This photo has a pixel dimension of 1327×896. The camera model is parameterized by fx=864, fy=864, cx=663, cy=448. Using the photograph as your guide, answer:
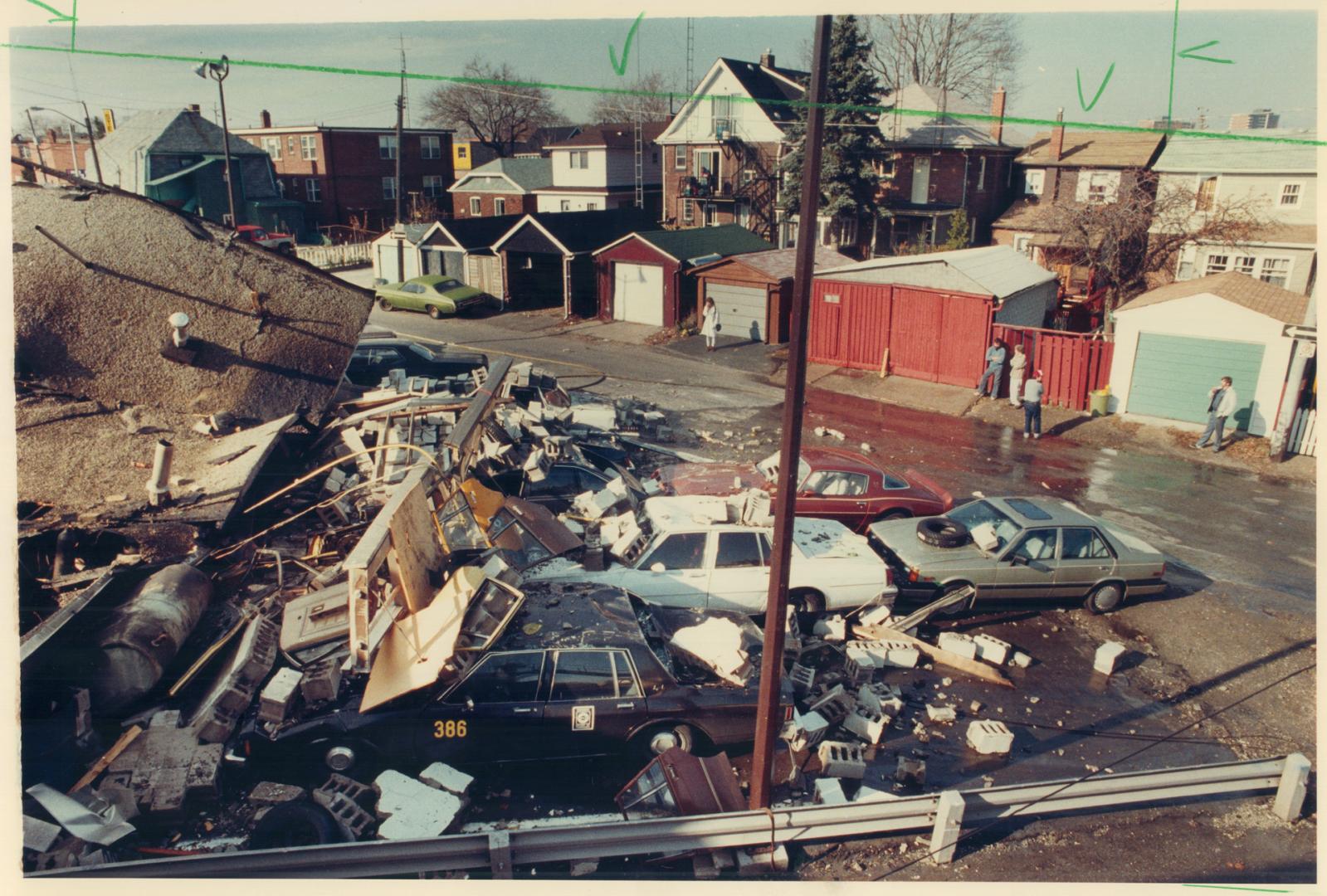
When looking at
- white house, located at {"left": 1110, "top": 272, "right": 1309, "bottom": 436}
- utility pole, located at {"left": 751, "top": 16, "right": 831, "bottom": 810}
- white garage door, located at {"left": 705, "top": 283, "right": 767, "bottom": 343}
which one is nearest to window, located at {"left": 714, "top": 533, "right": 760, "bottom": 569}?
utility pole, located at {"left": 751, "top": 16, "right": 831, "bottom": 810}

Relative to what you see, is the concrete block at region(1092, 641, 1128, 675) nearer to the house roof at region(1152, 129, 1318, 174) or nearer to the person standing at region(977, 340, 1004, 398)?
the person standing at region(977, 340, 1004, 398)

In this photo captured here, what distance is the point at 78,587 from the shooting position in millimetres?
8648

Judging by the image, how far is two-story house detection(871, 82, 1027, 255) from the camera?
3597 centimetres

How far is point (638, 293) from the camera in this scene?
96.1 ft

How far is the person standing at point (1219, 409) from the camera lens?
1692 centimetres

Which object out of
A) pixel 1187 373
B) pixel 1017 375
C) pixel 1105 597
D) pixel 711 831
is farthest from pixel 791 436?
pixel 1187 373

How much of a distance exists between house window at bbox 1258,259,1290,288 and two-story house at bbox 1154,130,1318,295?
2 cm

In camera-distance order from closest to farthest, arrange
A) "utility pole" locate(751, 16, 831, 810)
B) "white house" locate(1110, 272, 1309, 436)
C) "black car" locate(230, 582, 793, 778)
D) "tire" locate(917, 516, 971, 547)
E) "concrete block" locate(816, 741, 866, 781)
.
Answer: "utility pole" locate(751, 16, 831, 810), "black car" locate(230, 582, 793, 778), "concrete block" locate(816, 741, 866, 781), "tire" locate(917, 516, 971, 547), "white house" locate(1110, 272, 1309, 436)

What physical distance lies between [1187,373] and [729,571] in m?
13.7

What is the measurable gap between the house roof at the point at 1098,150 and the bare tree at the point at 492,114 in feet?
131

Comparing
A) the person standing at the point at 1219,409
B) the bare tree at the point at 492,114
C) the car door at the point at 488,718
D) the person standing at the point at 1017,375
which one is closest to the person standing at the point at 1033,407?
the person standing at the point at 1017,375

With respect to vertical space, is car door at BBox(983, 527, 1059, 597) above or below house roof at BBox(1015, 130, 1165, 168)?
below

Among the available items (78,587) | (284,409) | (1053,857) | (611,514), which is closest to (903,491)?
(611,514)

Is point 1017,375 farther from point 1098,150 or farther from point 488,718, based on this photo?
point 1098,150
